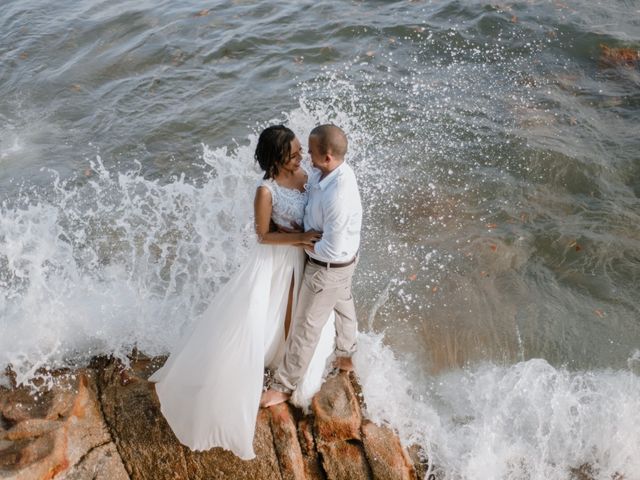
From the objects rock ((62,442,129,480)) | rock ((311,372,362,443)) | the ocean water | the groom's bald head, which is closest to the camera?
the groom's bald head

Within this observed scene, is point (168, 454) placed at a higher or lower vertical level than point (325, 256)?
lower

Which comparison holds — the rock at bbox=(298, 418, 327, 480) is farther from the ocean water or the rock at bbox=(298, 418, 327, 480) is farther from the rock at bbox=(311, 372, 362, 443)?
the ocean water

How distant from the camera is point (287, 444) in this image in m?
4.20

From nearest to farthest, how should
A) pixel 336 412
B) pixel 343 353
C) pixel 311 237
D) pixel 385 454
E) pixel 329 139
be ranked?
1. pixel 329 139
2. pixel 311 237
3. pixel 385 454
4. pixel 336 412
5. pixel 343 353

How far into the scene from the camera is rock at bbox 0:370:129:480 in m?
3.88

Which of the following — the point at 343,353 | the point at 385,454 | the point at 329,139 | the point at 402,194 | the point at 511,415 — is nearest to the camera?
the point at 329,139

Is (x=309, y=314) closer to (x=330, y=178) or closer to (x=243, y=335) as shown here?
(x=243, y=335)

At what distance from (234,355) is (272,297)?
50 centimetres

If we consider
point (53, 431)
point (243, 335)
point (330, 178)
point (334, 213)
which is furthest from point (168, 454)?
point (330, 178)

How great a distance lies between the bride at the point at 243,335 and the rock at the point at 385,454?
2.78ft

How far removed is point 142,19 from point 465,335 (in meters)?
10.8

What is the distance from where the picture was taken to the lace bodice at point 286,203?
391cm

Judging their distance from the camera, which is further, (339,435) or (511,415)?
(511,415)

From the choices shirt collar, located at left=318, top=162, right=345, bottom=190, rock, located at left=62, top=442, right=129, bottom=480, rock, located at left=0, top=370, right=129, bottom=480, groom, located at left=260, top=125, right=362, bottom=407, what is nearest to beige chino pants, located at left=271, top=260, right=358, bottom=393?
groom, located at left=260, top=125, right=362, bottom=407
